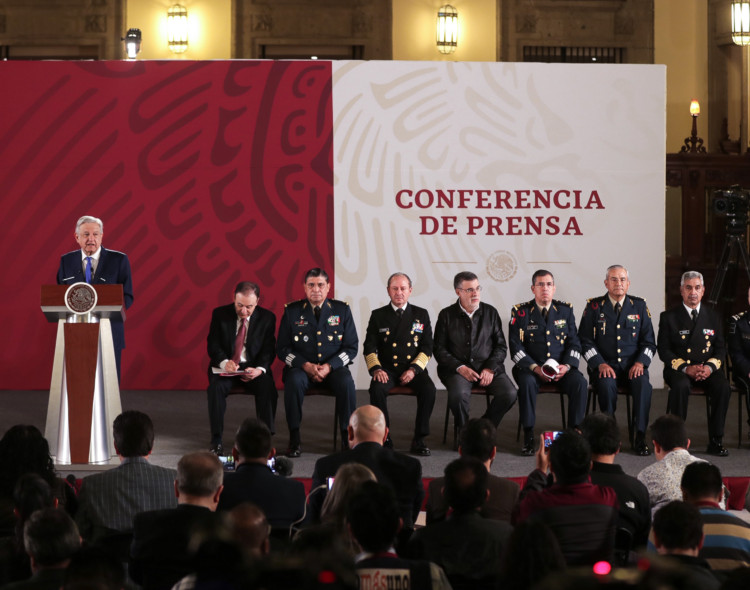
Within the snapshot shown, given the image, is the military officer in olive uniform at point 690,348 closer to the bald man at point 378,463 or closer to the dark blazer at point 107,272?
the bald man at point 378,463

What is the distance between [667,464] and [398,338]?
2.85 m

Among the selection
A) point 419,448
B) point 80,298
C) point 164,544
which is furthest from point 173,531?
point 419,448

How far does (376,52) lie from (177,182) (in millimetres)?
4435

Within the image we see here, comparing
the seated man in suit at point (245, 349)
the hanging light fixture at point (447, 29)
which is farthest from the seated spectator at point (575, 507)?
the hanging light fixture at point (447, 29)

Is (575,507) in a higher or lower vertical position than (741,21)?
lower

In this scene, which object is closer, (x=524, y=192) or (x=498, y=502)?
(x=498, y=502)

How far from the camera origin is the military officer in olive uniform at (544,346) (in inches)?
257

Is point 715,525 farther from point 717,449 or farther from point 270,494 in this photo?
point 717,449

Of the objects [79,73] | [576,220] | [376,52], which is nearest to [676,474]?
[576,220]

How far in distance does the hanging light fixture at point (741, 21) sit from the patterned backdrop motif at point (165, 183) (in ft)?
16.0

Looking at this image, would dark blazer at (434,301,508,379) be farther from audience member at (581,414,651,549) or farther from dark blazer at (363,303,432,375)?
audience member at (581,414,651,549)

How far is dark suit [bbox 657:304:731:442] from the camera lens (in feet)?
21.2

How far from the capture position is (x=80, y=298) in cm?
577

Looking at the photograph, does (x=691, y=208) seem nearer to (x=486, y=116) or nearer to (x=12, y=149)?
(x=486, y=116)
